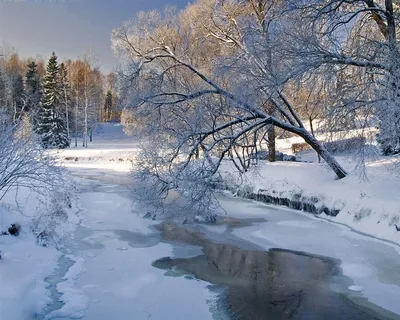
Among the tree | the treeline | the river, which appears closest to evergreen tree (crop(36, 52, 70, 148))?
the treeline

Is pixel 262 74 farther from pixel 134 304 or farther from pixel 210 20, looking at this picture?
Result: pixel 134 304

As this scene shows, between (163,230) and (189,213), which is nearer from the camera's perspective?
(163,230)

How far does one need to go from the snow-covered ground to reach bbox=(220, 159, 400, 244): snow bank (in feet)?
0.12

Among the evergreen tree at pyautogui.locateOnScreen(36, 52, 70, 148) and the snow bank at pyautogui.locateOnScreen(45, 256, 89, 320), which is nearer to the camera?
the snow bank at pyautogui.locateOnScreen(45, 256, 89, 320)

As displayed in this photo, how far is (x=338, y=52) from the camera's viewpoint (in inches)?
452

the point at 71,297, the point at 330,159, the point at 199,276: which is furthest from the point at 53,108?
the point at 71,297

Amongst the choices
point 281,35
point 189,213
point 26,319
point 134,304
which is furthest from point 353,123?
point 26,319

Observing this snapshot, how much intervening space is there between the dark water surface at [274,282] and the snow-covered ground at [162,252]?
0.99ft

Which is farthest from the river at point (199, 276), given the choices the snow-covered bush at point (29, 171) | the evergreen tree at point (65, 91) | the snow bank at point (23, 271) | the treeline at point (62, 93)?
the evergreen tree at point (65, 91)

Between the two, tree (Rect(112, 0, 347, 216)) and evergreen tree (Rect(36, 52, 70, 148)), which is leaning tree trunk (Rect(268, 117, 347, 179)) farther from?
evergreen tree (Rect(36, 52, 70, 148))

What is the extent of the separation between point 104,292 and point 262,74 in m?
9.25

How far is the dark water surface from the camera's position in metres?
6.11

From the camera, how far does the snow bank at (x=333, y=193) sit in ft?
35.4

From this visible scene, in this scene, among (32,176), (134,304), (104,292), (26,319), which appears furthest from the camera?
(32,176)
